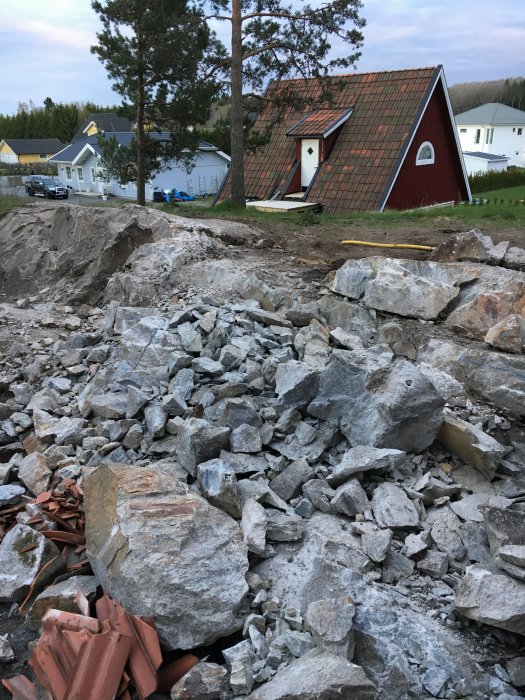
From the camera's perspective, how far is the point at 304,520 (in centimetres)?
473

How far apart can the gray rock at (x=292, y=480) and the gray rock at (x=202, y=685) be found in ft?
5.27

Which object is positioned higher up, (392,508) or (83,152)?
(83,152)

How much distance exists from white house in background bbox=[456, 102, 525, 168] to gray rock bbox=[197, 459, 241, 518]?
64228 mm

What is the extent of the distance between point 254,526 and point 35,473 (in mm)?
2449

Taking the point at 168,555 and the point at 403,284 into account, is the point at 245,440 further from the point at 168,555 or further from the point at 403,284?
the point at 403,284

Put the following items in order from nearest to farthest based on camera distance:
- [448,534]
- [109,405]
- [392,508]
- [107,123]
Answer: [448,534], [392,508], [109,405], [107,123]

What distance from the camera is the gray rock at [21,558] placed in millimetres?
4594

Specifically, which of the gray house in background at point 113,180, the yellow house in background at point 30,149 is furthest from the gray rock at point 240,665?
the yellow house in background at point 30,149

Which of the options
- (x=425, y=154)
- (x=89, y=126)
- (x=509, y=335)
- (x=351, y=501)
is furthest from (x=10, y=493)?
(x=89, y=126)

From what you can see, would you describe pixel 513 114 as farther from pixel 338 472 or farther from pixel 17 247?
pixel 338 472

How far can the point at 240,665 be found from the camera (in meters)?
3.60

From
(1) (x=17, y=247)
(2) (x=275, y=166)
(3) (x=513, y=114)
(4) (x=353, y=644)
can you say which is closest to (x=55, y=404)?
(4) (x=353, y=644)

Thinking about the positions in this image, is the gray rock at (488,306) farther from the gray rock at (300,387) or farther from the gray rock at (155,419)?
the gray rock at (155,419)

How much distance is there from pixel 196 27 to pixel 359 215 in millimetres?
6575
